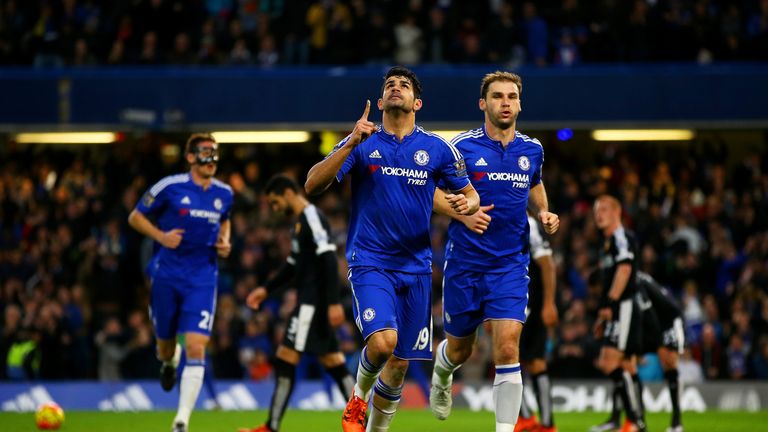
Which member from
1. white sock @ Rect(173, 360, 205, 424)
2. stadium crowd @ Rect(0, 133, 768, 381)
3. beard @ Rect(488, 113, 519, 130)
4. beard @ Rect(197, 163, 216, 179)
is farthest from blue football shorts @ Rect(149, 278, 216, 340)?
stadium crowd @ Rect(0, 133, 768, 381)

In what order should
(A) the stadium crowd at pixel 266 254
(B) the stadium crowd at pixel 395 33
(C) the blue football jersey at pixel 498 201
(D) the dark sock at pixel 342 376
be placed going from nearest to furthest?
(C) the blue football jersey at pixel 498 201 < (D) the dark sock at pixel 342 376 < (A) the stadium crowd at pixel 266 254 < (B) the stadium crowd at pixel 395 33

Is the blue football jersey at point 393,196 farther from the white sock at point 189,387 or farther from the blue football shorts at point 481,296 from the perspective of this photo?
the white sock at point 189,387

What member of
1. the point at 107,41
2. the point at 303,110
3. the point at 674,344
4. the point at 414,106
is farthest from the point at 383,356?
the point at 107,41

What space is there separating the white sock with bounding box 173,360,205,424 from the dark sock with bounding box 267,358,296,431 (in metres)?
0.96

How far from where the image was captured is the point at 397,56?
24.2 metres

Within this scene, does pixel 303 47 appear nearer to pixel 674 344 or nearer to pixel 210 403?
pixel 210 403

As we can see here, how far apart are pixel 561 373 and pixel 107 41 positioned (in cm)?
1161

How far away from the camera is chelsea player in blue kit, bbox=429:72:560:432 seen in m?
Result: 9.97

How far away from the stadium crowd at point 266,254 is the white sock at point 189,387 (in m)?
7.43

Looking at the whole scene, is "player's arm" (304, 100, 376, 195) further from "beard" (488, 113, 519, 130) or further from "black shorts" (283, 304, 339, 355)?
"black shorts" (283, 304, 339, 355)

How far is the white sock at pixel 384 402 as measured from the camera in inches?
373

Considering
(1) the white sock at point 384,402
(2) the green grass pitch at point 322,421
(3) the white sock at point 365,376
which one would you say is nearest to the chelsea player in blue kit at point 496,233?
(1) the white sock at point 384,402

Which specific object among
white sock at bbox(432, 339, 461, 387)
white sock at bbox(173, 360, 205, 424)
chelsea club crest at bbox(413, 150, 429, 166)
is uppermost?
chelsea club crest at bbox(413, 150, 429, 166)

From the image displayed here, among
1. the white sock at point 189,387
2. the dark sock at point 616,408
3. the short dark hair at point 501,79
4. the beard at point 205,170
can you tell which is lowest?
the dark sock at point 616,408
